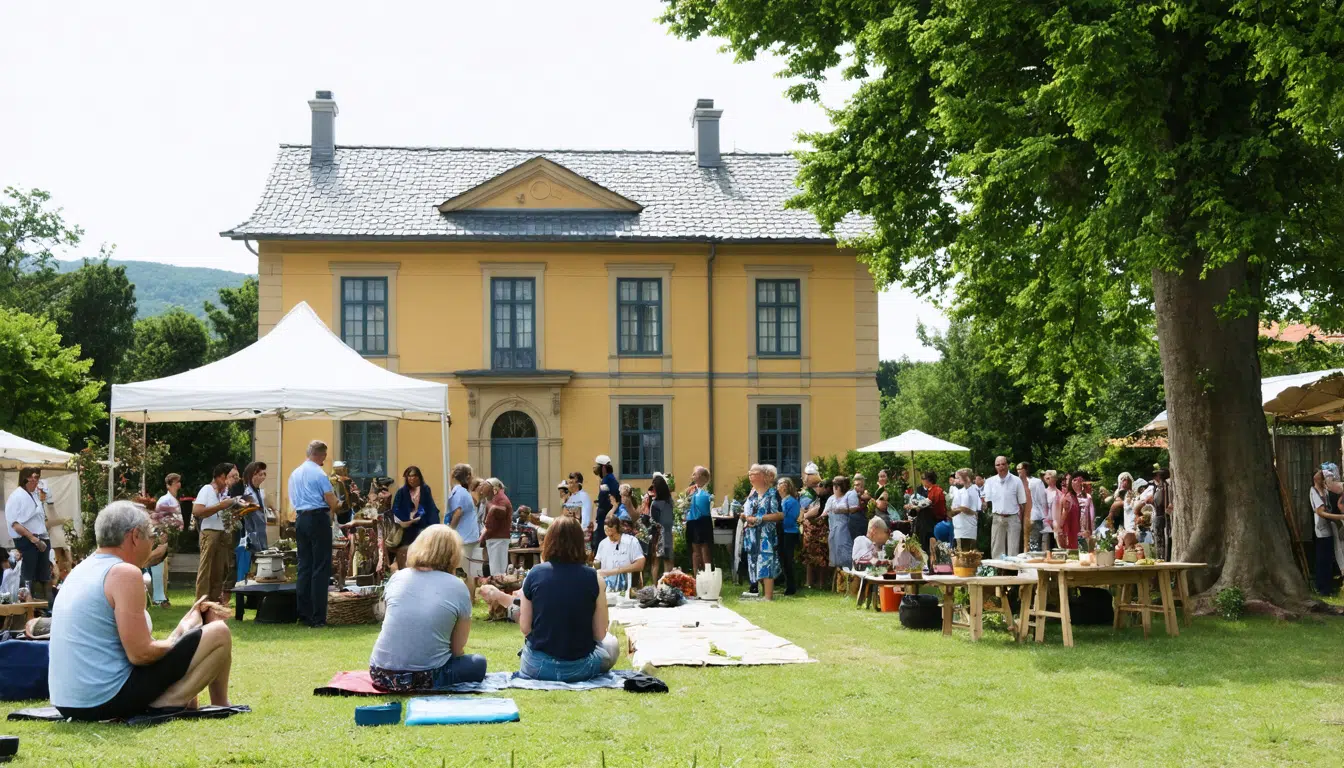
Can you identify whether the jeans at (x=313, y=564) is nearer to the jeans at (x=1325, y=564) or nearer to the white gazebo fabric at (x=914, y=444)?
the white gazebo fabric at (x=914, y=444)

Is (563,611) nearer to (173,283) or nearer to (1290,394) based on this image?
(1290,394)

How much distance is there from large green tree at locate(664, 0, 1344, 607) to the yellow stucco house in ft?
39.6

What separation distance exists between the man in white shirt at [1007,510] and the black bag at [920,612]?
6.08m

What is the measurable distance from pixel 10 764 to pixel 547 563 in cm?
350

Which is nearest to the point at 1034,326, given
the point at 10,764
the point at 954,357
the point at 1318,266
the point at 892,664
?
the point at 1318,266

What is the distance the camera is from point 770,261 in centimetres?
2827

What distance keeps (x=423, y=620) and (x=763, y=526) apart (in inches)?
324

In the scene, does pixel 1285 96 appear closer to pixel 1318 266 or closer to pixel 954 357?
pixel 1318 266

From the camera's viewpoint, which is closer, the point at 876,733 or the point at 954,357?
the point at 876,733

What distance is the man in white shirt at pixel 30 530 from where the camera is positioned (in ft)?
44.7

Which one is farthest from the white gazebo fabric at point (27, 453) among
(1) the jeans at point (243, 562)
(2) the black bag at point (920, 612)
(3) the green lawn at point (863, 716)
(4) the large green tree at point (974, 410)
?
(4) the large green tree at point (974, 410)

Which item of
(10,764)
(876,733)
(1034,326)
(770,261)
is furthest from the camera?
(770,261)

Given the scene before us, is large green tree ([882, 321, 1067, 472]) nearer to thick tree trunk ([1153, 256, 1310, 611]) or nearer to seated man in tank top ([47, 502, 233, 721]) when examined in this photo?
thick tree trunk ([1153, 256, 1310, 611])

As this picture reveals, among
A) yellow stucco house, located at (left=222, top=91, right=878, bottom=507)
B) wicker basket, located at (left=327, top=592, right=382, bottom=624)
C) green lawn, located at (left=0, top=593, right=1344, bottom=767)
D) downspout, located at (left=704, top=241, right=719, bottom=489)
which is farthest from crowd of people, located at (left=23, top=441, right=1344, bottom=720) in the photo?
downspout, located at (left=704, top=241, right=719, bottom=489)
